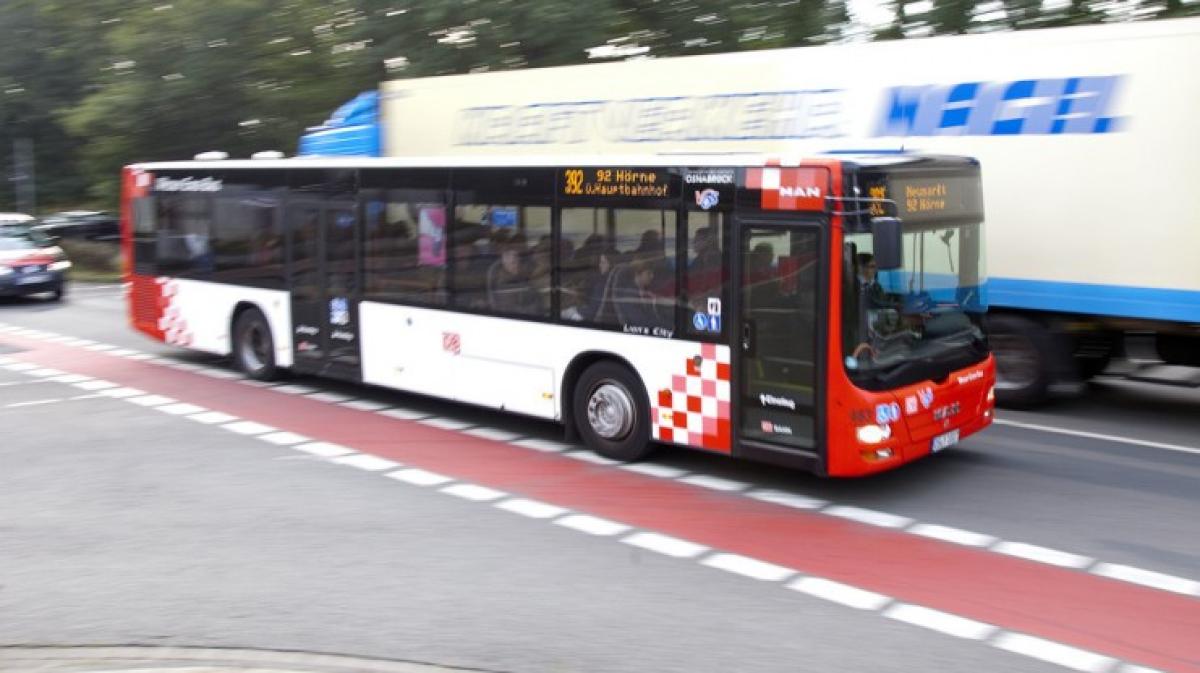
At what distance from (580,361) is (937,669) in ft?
15.6

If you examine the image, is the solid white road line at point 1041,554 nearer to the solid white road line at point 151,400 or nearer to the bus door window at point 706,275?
the bus door window at point 706,275

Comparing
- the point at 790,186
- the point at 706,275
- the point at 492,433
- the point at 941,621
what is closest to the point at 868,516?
the point at 941,621

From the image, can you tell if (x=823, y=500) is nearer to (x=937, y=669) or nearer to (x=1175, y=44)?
(x=937, y=669)

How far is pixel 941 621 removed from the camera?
5.70 m

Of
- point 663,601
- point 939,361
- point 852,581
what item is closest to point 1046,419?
point 939,361

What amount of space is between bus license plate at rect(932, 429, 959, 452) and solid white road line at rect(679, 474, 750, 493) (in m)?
1.41

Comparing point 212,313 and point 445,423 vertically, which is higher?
point 212,313

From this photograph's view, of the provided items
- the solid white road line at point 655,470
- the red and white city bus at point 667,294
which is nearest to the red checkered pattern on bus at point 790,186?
the red and white city bus at point 667,294

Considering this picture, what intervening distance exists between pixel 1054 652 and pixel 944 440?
10.1ft

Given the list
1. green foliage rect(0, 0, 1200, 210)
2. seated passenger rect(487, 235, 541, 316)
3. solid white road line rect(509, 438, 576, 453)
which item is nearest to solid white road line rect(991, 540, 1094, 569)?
solid white road line rect(509, 438, 576, 453)

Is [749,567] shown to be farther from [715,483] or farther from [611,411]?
[611,411]

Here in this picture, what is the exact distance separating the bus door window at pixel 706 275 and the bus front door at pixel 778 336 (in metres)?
0.20

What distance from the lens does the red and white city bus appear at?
757 centimetres

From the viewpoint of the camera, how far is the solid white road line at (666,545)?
6871 mm
